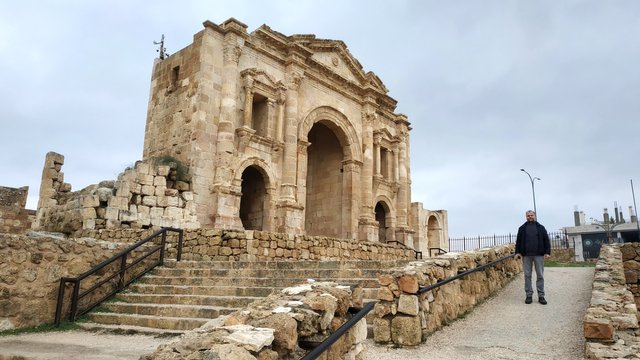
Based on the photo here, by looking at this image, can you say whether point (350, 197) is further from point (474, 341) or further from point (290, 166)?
point (474, 341)

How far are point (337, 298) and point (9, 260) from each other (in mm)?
4779

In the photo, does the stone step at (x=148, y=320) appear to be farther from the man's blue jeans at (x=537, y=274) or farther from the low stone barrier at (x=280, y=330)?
the man's blue jeans at (x=537, y=274)

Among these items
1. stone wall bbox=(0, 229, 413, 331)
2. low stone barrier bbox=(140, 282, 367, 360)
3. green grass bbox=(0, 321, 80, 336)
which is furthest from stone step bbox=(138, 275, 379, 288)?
low stone barrier bbox=(140, 282, 367, 360)

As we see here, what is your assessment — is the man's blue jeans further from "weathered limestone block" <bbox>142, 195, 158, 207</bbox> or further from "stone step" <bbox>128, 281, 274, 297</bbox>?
"weathered limestone block" <bbox>142, 195, 158, 207</bbox>

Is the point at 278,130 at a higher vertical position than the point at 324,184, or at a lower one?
higher

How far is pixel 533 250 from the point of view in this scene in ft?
25.4

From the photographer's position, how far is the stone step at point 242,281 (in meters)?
6.82

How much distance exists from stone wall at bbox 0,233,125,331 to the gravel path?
4446mm

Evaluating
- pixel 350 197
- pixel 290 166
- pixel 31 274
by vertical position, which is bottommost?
pixel 31 274

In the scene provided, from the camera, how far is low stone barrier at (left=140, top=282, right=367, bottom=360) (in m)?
2.32

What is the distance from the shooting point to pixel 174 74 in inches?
632

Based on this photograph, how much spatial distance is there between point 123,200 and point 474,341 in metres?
10.4

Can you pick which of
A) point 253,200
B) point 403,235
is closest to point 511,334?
point 253,200

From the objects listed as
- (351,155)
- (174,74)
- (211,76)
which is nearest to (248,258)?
(211,76)
